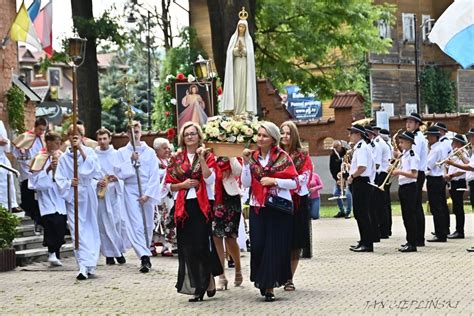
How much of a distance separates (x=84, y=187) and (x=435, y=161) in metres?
7.01

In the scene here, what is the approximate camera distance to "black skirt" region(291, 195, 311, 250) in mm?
13656

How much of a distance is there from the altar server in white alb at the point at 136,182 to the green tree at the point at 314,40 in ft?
63.6

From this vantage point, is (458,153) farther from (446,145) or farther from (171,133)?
(171,133)

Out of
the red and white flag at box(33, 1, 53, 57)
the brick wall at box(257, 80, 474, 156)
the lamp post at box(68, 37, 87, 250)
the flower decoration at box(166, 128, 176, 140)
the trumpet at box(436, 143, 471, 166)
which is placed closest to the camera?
the lamp post at box(68, 37, 87, 250)

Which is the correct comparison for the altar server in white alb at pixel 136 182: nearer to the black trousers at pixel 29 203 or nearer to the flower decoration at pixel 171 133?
the black trousers at pixel 29 203

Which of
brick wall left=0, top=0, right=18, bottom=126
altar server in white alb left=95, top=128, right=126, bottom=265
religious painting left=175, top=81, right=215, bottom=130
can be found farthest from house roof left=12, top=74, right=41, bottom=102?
altar server in white alb left=95, top=128, right=126, bottom=265

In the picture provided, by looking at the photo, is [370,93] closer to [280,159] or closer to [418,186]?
[418,186]

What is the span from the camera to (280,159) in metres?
12.8

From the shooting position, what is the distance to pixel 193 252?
1288 cm

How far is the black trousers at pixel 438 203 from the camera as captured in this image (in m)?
20.2

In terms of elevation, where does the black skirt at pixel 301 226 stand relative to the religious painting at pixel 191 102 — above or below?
below

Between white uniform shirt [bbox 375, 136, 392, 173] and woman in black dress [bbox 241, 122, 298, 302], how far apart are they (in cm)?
819

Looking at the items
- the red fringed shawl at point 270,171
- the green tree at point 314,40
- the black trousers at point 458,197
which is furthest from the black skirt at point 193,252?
the green tree at point 314,40

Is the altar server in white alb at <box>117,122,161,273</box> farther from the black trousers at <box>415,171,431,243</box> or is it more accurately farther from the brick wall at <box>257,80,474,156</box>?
the brick wall at <box>257,80,474,156</box>
